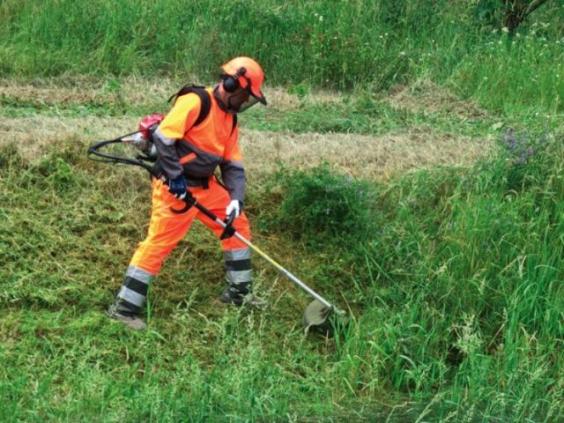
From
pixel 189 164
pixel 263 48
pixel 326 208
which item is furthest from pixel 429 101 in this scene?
pixel 189 164

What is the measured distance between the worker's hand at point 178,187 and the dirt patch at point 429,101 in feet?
13.9

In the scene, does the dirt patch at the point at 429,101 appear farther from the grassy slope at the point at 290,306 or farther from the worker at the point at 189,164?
the worker at the point at 189,164

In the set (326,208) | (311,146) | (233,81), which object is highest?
(233,81)

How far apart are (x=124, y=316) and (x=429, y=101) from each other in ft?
16.3

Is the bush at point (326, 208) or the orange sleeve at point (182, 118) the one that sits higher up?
the orange sleeve at point (182, 118)

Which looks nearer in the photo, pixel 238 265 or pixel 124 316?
pixel 124 316

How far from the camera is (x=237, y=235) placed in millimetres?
7055

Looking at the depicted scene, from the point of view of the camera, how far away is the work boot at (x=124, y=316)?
6934 mm

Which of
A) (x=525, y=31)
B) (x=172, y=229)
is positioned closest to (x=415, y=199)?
(x=172, y=229)

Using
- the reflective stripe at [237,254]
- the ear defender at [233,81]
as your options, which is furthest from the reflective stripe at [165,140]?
the reflective stripe at [237,254]

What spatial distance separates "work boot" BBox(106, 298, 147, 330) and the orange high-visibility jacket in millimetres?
913

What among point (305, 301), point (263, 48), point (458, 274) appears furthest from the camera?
point (263, 48)

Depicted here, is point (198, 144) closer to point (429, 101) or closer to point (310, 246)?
point (310, 246)

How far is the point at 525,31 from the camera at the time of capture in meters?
12.9
